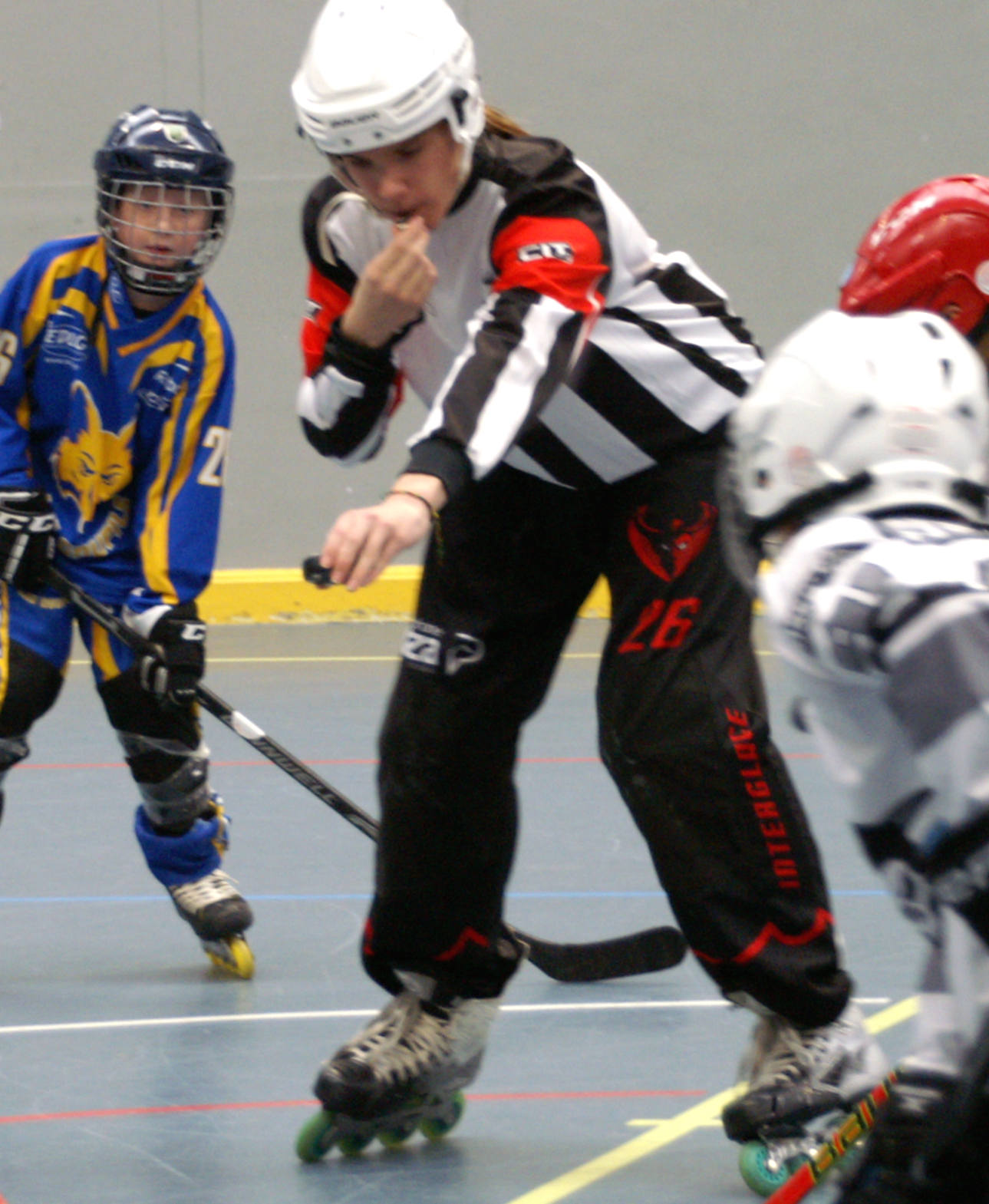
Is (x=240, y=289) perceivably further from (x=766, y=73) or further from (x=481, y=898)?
(x=481, y=898)

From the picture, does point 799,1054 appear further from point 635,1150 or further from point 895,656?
point 895,656

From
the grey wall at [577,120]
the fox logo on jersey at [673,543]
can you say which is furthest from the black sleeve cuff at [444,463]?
the grey wall at [577,120]

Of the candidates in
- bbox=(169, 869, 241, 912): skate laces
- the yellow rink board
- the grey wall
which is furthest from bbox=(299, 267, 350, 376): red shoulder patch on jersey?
the grey wall

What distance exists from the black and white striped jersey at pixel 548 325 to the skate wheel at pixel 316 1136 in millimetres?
934

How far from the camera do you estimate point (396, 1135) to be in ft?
8.71

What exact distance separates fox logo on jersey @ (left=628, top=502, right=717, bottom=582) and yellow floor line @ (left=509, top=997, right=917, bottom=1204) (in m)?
0.75

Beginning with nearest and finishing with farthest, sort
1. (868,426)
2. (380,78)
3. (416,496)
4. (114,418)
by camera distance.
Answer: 1. (868,426)
2. (416,496)
3. (380,78)
4. (114,418)

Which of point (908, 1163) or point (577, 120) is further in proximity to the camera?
point (577, 120)

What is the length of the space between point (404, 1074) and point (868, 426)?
147 cm

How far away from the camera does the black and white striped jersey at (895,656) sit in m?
1.26

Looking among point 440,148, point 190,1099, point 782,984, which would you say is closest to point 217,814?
point 190,1099

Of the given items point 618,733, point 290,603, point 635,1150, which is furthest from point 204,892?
point 290,603

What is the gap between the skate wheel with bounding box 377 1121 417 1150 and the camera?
2635mm

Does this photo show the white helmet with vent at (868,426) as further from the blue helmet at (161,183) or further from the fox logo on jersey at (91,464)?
the fox logo on jersey at (91,464)
